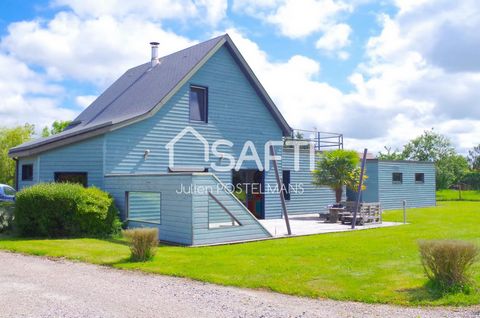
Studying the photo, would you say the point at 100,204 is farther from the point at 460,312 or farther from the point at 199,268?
the point at 460,312

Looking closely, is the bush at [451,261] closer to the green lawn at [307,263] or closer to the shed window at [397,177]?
the green lawn at [307,263]

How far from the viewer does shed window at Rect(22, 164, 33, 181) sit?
60.9 ft

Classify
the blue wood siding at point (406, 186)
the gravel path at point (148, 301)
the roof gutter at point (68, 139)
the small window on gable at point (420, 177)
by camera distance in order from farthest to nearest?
the small window on gable at point (420, 177) → the blue wood siding at point (406, 186) → the roof gutter at point (68, 139) → the gravel path at point (148, 301)

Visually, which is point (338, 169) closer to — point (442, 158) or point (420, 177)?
point (420, 177)

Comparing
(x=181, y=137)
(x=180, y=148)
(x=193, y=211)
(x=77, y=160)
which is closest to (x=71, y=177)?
(x=77, y=160)

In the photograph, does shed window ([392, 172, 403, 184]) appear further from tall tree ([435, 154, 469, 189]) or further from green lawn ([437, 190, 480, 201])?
tall tree ([435, 154, 469, 189])

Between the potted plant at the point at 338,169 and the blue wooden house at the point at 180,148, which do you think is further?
the potted plant at the point at 338,169

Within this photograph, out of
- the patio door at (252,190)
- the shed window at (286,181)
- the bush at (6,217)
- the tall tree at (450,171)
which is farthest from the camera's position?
the tall tree at (450,171)

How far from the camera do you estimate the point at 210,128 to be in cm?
1977

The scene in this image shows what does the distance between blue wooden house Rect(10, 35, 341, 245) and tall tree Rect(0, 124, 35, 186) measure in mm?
18965

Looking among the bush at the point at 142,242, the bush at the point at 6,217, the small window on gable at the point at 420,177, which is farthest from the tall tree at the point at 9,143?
the bush at the point at 142,242

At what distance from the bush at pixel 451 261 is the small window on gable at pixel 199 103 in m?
13.3

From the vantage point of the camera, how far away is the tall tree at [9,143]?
1523 inches

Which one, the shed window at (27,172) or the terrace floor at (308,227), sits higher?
the shed window at (27,172)
